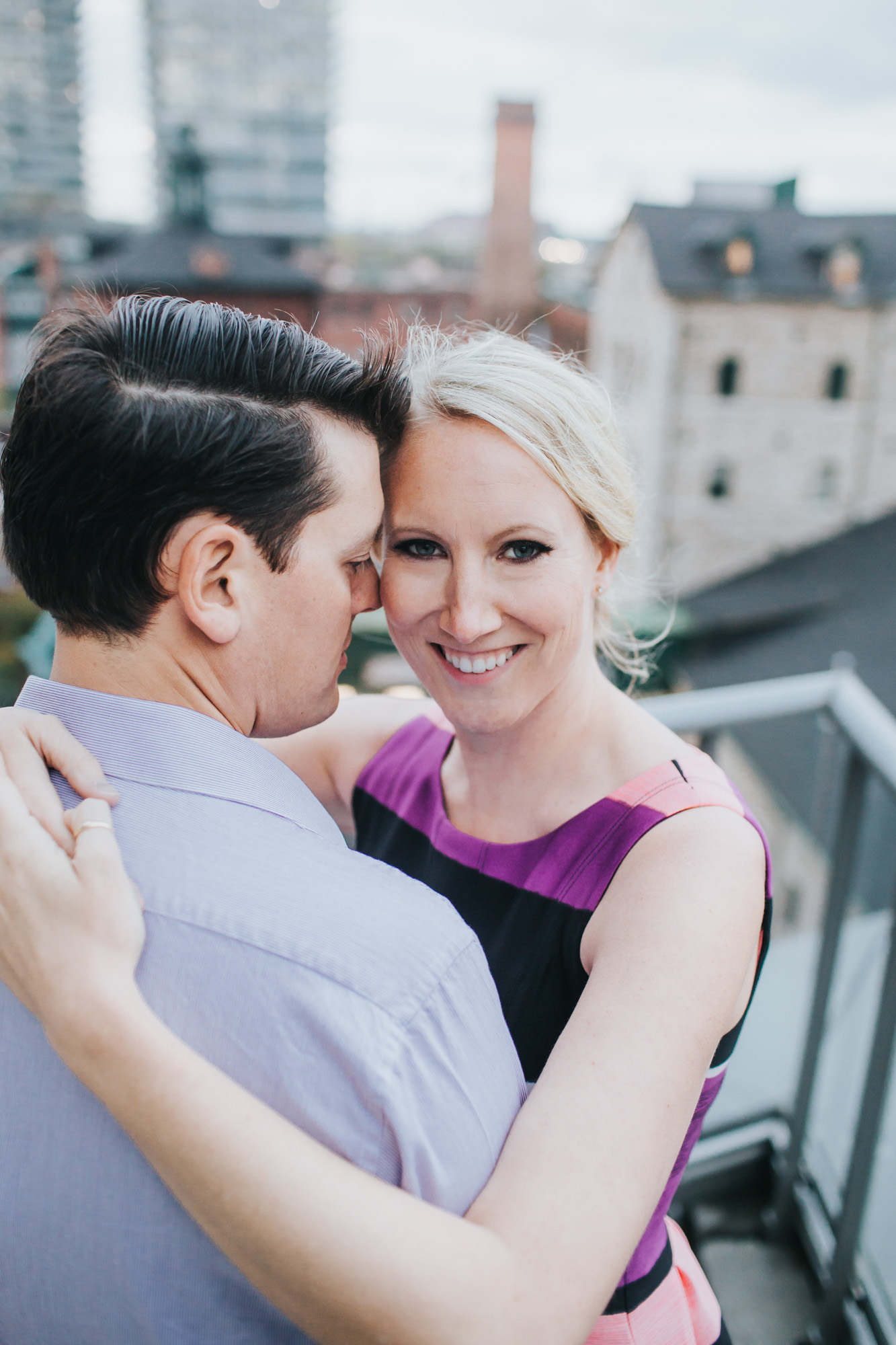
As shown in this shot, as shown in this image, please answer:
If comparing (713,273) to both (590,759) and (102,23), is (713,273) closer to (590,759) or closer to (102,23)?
(590,759)

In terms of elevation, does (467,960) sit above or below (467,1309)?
above

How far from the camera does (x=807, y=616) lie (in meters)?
19.4

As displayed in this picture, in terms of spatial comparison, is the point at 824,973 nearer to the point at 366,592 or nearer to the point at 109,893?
the point at 366,592

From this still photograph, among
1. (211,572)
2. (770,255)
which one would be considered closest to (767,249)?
(770,255)

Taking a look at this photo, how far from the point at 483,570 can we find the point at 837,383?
2346cm

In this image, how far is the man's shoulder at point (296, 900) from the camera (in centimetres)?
71

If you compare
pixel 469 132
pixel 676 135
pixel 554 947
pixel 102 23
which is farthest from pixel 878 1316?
pixel 102 23

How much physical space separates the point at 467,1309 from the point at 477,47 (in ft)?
140

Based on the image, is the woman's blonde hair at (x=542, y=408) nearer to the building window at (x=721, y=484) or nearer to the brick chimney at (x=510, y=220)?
the building window at (x=721, y=484)

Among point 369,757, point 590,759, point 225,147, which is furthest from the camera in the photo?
point 225,147

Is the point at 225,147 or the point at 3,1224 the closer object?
the point at 3,1224

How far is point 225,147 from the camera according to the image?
6162 centimetres

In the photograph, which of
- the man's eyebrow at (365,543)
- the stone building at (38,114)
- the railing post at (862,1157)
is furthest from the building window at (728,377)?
the man's eyebrow at (365,543)

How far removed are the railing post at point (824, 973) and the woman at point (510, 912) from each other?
568mm
